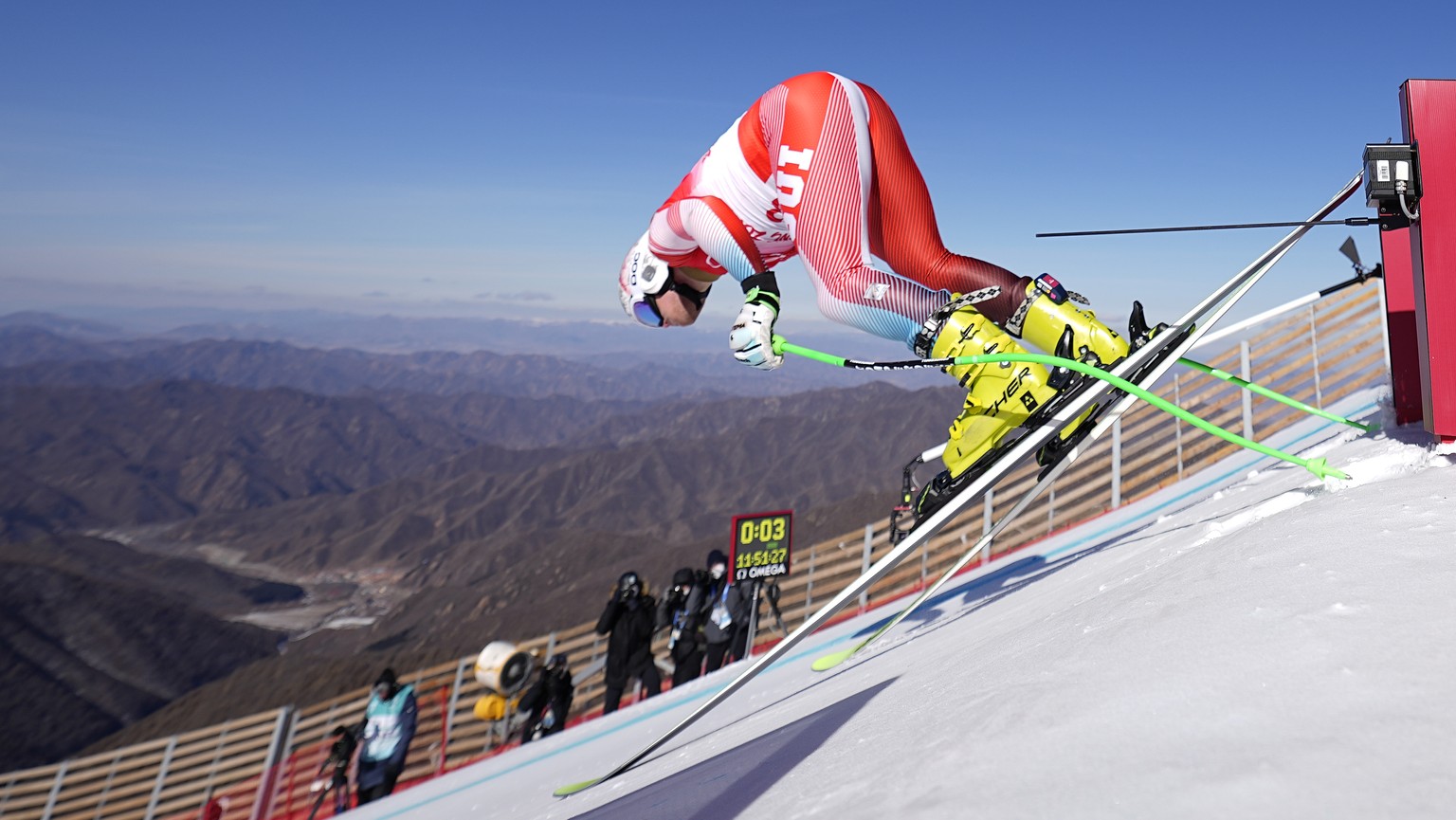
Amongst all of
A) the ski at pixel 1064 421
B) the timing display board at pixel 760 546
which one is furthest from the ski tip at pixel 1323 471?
the timing display board at pixel 760 546

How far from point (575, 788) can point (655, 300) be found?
238 cm

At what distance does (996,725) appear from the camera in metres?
1.44

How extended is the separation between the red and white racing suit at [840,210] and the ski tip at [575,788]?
2006 mm

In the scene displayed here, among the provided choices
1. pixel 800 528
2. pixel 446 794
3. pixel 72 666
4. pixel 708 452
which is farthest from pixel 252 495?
pixel 446 794

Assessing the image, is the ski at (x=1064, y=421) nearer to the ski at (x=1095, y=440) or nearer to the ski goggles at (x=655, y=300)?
the ski at (x=1095, y=440)

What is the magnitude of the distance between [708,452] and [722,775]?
6290 inches

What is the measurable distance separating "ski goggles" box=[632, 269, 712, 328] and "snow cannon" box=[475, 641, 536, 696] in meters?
6.02

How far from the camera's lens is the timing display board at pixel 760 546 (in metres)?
8.48

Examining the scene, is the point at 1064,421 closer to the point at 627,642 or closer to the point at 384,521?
the point at 627,642

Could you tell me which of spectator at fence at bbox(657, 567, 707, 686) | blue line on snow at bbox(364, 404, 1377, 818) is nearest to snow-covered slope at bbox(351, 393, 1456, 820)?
blue line on snow at bbox(364, 404, 1377, 818)

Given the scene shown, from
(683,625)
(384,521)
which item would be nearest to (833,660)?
(683,625)

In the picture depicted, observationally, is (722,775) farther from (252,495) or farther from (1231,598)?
(252,495)

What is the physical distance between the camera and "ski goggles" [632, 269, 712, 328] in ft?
14.6

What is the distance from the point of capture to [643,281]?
4461 mm
